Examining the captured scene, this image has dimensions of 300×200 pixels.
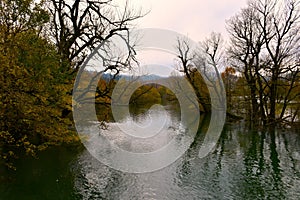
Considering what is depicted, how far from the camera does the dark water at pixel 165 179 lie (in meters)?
7.96

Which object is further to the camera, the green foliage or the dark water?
the dark water

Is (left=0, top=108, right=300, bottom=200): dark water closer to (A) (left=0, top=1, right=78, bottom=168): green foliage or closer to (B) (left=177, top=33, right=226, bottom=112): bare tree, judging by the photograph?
(A) (left=0, top=1, right=78, bottom=168): green foliage

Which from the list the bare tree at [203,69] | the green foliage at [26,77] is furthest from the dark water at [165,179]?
the bare tree at [203,69]

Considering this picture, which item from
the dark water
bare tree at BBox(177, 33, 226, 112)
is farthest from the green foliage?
bare tree at BBox(177, 33, 226, 112)

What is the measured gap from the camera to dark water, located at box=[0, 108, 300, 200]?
7957 mm

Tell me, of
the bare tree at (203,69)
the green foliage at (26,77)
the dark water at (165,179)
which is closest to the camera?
the green foliage at (26,77)

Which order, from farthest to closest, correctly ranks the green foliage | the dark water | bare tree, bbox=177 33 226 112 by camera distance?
bare tree, bbox=177 33 226 112 < the dark water < the green foliage

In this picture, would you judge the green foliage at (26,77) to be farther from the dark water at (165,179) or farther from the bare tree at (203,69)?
the bare tree at (203,69)

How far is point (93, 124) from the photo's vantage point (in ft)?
60.3

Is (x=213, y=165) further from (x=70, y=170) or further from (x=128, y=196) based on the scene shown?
(x=70, y=170)

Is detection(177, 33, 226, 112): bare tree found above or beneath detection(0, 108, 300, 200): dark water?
above

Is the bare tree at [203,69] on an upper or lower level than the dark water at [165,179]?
upper

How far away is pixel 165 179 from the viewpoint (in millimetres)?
9352

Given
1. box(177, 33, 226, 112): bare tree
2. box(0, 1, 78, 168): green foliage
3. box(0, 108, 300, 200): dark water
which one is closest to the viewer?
box(0, 1, 78, 168): green foliage
